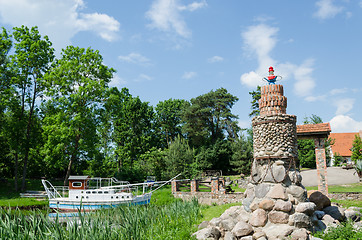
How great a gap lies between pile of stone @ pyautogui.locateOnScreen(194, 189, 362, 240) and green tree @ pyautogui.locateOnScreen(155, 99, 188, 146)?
3675cm

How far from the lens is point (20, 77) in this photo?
26844 millimetres

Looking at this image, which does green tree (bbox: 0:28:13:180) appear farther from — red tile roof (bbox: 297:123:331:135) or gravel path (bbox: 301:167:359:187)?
gravel path (bbox: 301:167:359:187)

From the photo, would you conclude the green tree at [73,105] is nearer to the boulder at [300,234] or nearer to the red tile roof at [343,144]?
the boulder at [300,234]

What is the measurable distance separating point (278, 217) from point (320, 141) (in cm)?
846

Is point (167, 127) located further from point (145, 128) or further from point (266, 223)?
point (266, 223)

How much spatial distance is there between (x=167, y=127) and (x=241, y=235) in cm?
3814

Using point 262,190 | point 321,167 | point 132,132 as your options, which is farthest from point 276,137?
point 132,132

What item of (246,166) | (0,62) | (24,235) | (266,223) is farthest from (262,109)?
(0,62)

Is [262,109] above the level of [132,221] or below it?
above

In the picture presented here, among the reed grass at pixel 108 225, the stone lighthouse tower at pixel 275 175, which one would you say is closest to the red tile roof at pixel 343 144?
the stone lighthouse tower at pixel 275 175

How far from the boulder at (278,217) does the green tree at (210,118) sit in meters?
31.8

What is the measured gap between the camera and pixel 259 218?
28.8 feet

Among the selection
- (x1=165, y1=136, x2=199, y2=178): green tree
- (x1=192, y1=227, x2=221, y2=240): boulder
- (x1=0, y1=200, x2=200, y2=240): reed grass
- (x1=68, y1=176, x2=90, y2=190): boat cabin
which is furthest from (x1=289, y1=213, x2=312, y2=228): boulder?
(x1=165, y1=136, x2=199, y2=178): green tree

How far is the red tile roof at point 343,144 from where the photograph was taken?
45844 millimetres
